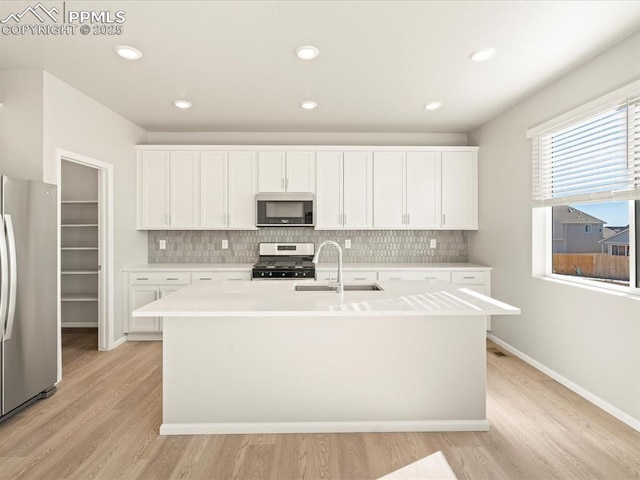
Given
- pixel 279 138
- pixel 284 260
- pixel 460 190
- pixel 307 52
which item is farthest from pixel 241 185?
pixel 460 190

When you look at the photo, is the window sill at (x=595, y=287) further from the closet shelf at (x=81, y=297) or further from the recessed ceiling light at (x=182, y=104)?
the closet shelf at (x=81, y=297)

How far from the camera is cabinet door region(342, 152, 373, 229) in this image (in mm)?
4695

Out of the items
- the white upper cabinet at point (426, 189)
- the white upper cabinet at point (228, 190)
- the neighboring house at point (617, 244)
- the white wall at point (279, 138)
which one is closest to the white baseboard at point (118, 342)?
the white upper cabinet at point (228, 190)

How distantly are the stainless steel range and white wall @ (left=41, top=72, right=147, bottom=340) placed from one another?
1523mm

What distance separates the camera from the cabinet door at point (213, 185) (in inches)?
183

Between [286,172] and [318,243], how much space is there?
103 cm

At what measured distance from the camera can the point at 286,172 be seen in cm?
466

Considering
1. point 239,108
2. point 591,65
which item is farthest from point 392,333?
point 239,108

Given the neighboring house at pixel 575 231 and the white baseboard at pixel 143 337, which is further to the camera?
the white baseboard at pixel 143 337

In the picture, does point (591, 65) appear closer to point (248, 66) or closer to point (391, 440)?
point (248, 66)

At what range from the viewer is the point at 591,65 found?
2797 millimetres

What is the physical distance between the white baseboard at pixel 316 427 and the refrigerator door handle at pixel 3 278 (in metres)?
1.30

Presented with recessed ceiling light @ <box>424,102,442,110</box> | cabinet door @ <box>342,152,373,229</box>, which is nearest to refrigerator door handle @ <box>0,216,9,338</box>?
cabinet door @ <box>342,152,373,229</box>

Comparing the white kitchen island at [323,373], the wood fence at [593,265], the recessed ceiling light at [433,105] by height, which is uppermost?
the recessed ceiling light at [433,105]
